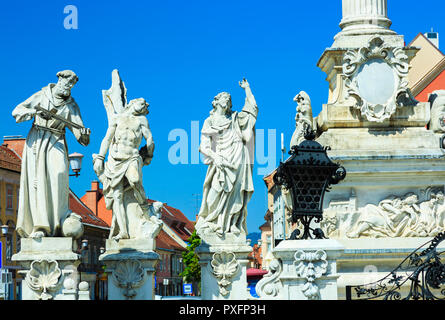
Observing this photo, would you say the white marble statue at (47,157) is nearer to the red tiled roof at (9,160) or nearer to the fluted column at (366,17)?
the fluted column at (366,17)

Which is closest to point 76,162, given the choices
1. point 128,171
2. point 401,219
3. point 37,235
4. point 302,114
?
point 128,171

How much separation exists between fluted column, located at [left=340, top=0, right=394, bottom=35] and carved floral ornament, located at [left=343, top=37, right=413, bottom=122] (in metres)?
0.97

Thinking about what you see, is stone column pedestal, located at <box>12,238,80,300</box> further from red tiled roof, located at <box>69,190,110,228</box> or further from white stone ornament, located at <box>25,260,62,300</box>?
red tiled roof, located at <box>69,190,110,228</box>

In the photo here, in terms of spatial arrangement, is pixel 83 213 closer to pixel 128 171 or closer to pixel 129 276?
pixel 128 171

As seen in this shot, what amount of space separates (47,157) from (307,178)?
380cm

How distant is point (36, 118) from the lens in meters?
14.4

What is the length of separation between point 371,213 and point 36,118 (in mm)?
7513

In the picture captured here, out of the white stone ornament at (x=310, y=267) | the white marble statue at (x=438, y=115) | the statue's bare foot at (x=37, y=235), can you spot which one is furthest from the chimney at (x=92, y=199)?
the white stone ornament at (x=310, y=267)

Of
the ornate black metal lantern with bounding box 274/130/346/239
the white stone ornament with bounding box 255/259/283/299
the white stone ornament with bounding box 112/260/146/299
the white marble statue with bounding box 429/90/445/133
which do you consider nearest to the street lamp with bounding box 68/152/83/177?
the white stone ornament with bounding box 112/260/146/299

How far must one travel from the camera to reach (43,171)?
14.2m

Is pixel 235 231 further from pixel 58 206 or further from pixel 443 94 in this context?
pixel 443 94

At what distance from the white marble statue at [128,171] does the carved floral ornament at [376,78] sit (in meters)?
5.35

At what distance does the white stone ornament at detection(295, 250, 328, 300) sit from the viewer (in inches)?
545
